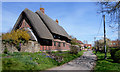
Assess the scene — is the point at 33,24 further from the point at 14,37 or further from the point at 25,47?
the point at 14,37

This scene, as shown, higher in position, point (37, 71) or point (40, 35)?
point (40, 35)

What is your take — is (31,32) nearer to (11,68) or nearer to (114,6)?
(11,68)

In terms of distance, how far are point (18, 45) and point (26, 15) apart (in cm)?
764

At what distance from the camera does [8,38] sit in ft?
39.6

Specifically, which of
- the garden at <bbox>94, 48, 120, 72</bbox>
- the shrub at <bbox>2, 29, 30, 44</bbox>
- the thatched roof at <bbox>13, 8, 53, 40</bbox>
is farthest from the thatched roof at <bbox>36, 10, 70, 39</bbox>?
the garden at <bbox>94, 48, 120, 72</bbox>

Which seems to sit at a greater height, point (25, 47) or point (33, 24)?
point (33, 24)

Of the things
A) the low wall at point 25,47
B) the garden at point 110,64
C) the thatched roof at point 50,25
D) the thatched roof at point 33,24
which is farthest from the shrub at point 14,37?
the garden at point 110,64

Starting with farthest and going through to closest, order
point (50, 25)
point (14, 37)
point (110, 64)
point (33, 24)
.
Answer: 1. point (50, 25)
2. point (33, 24)
3. point (14, 37)
4. point (110, 64)

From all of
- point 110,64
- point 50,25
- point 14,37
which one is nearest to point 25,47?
point 14,37

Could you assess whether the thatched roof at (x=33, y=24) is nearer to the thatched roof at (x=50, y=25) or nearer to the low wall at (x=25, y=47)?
the low wall at (x=25, y=47)

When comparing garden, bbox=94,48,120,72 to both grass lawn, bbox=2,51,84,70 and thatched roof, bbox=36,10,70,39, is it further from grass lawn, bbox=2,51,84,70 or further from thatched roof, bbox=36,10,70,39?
thatched roof, bbox=36,10,70,39

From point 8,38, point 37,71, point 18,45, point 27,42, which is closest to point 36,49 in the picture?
point 27,42

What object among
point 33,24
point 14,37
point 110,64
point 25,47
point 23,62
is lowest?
point 110,64

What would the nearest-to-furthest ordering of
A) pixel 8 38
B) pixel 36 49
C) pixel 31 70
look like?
pixel 31 70 < pixel 8 38 < pixel 36 49
